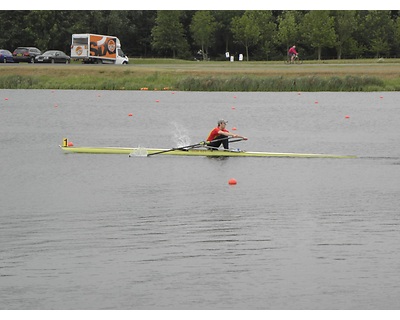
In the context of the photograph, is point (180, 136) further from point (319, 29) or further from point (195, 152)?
point (319, 29)

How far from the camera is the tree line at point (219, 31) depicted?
99000 mm

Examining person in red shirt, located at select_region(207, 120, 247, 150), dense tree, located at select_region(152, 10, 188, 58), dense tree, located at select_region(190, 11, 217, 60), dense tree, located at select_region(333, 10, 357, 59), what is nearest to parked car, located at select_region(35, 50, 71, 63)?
dense tree, located at select_region(152, 10, 188, 58)

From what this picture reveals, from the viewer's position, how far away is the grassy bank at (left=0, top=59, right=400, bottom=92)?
211 feet

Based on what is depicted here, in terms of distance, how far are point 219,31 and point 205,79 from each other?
4228cm

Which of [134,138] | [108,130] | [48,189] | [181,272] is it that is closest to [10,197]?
[48,189]

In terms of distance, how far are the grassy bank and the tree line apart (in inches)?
793

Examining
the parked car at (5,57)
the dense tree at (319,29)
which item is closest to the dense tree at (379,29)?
the dense tree at (319,29)

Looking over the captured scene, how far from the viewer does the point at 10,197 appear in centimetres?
2644

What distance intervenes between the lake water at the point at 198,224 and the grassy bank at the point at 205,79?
19.4 metres

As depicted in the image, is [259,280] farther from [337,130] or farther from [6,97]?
[6,97]

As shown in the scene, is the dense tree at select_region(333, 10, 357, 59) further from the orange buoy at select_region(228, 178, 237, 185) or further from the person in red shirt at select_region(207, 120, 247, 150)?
the orange buoy at select_region(228, 178, 237, 185)

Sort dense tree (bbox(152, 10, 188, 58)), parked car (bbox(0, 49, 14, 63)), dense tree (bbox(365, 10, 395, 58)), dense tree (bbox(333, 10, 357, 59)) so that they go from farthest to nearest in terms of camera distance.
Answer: dense tree (bbox(152, 10, 188, 58)) < dense tree (bbox(365, 10, 395, 58)) < dense tree (bbox(333, 10, 357, 59)) < parked car (bbox(0, 49, 14, 63))

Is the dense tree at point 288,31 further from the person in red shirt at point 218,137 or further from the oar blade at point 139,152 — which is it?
the person in red shirt at point 218,137

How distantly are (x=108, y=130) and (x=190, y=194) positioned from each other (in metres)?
19.1
